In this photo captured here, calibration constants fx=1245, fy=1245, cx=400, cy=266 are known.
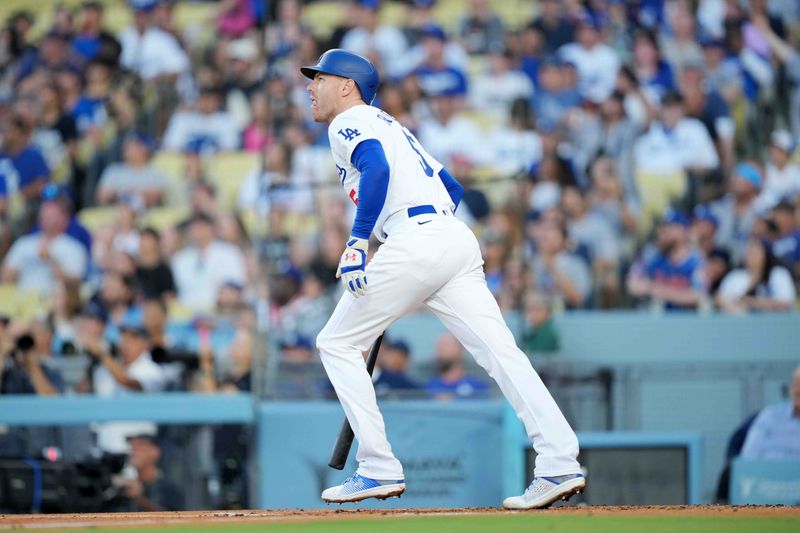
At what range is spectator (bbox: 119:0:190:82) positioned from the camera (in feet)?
37.8

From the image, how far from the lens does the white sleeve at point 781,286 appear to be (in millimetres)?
10125

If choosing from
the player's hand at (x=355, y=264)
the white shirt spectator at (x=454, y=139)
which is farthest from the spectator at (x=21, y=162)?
the player's hand at (x=355, y=264)

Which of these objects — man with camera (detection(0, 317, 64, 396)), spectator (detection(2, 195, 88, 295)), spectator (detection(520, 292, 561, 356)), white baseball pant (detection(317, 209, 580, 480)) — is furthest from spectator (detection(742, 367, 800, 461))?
spectator (detection(2, 195, 88, 295))

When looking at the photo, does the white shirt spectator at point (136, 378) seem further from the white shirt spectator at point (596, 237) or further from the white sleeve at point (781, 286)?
the white sleeve at point (781, 286)

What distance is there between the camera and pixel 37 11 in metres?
12.1

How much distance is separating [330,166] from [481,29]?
2.02m

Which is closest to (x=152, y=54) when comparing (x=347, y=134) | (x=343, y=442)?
(x=343, y=442)

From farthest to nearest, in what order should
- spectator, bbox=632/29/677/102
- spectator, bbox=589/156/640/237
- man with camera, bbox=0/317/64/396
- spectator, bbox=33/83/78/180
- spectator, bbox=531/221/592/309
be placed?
1. spectator, bbox=632/29/677/102
2. spectator, bbox=33/83/78/180
3. spectator, bbox=589/156/640/237
4. spectator, bbox=531/221/592/309
5. man with camera, bbox=0/317/64/396

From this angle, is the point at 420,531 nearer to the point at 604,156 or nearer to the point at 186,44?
the point at 604,156

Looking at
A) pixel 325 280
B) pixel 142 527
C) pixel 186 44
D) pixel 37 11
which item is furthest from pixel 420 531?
pixel 37 11

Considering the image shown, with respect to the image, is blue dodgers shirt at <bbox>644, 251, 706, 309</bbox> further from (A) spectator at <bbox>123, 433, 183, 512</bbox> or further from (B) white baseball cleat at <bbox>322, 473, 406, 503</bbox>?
(B) white baseball cleat at <bbox>322, 473, 406, 503</bbox>

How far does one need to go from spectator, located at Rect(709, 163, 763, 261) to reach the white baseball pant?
229 inches

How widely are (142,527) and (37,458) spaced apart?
141 inches

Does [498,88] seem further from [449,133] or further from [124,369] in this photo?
[124,369]
